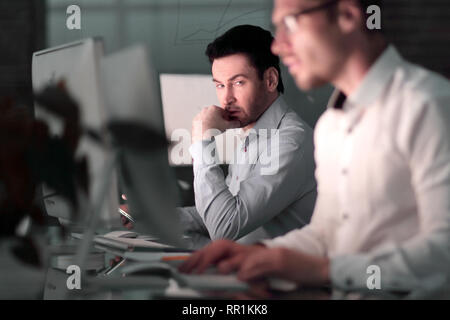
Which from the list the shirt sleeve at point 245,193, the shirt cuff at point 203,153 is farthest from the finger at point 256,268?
the shirt cuff at point 203,153

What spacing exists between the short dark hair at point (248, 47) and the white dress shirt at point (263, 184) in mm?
135

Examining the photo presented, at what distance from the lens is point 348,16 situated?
941mm

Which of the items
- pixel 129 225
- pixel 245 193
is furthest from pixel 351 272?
pixel 129 225

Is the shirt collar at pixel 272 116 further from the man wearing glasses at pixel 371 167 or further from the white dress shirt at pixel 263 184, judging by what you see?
the man wearing glasses at pixel 371 167

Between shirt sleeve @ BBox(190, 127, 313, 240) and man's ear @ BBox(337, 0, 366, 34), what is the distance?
84 cm

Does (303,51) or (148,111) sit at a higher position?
(303,51)

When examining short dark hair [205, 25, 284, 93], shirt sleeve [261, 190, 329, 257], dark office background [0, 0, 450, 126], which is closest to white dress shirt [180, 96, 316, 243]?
short dark hair [205, 25, 284, 93]

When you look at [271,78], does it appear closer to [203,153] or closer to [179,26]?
[203,153]

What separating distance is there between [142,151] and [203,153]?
2.90ft

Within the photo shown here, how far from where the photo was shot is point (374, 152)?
91 centimetres

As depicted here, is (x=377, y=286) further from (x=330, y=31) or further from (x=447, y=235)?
(x=330, y=31)

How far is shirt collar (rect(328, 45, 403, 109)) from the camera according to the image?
94 centimetres
